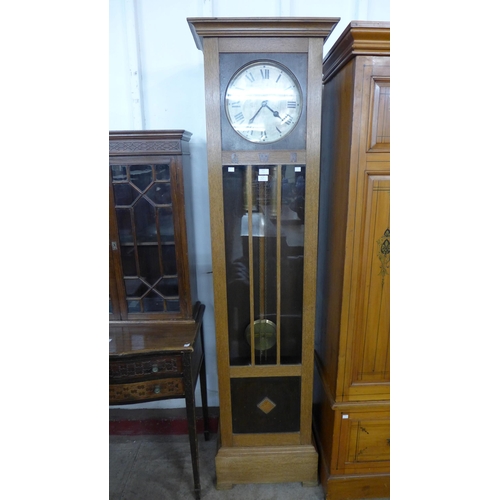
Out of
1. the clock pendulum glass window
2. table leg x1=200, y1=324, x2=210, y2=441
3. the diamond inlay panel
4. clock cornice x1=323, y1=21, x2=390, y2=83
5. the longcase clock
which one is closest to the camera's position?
clock cornice x1=323, y1=21, x2=390, y2=83

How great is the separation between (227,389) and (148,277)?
495 millimetres

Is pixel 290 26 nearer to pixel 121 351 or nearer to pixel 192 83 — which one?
pixel 192 83

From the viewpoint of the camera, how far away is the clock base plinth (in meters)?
1.21

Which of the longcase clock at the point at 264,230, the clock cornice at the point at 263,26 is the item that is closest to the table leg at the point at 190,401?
the longcase clock at the point at 264,230

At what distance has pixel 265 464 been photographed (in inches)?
47.6

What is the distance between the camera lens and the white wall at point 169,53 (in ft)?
3.94

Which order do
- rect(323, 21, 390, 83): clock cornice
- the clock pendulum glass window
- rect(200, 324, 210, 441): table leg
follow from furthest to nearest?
rect(200, 324, 210, 441): table leg < the clock pendulum glass window < rect(323, 21, 390, 83): clock cornice

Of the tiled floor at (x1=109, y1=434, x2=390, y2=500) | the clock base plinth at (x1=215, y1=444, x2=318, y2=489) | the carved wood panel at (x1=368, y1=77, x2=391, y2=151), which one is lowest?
the tiled floor at (x1=109, y1=434, x2=390, y2=500)

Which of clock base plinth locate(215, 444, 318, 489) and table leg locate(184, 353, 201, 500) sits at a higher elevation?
Result: table leg locate(184, 353, 201, 500)

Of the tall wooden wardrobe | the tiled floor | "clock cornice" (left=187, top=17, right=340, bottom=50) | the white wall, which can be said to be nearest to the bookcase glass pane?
the white wall

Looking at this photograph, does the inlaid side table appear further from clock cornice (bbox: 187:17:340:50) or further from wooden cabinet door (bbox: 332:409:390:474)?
clock cornice (bbox: 187:17:340:50)

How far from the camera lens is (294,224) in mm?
1056

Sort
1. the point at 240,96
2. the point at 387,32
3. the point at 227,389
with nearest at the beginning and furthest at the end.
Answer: the point at 387,32 < the point at 240,96 < the point at 227,389

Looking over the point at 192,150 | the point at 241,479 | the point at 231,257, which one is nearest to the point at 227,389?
the point at 241,479
